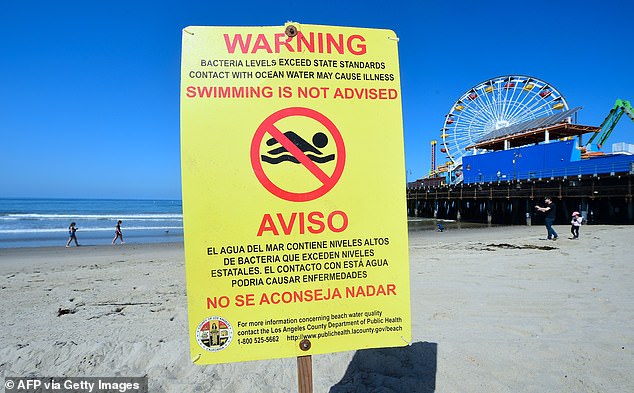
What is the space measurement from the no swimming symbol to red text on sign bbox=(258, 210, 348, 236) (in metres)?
0.08

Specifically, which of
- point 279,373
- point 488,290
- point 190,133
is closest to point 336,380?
point 279,373

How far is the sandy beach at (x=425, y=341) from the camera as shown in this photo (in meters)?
2.68

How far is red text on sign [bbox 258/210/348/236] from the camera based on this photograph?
154cm

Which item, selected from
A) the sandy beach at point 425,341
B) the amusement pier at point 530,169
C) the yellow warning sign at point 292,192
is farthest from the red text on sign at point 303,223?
the amusement pier at point 530,169

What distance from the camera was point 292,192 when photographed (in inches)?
61.2

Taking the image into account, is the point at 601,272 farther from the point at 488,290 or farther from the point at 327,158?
the point at 327,158

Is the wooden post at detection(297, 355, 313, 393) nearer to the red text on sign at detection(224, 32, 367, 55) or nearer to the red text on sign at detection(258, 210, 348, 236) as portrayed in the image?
the red text on sign at detection(258, 210, 348, 236)

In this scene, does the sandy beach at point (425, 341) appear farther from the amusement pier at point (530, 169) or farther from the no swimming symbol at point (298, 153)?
the amusement pier at point (530, 169)

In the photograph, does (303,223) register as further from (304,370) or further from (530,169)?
(530,169)

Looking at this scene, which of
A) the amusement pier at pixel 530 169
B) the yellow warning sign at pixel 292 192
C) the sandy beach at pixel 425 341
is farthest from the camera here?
the amusement pier at pixel 530 169

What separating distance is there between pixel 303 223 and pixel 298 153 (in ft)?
1.03

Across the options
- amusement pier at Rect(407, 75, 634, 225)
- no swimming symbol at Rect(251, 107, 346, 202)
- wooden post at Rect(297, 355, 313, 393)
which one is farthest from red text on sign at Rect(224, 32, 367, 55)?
amusement pier at Rect(407, 75, 634, 225)

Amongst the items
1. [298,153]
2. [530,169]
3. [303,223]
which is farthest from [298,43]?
[530,169]

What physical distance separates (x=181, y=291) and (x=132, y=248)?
11907 millimetres
